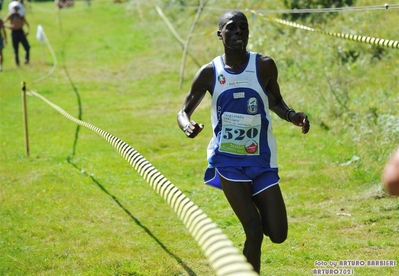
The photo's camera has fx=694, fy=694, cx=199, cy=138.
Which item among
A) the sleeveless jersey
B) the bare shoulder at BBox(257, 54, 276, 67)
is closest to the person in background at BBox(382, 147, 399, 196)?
the sleeveless jersey

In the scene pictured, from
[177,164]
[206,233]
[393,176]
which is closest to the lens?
[393,176]

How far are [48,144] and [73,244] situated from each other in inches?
189

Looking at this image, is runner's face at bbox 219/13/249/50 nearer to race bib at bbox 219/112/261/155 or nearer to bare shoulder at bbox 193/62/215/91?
bare shoulder at bbox 193/62/215/91

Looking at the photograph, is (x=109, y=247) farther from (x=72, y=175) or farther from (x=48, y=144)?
(x=48, y=144)

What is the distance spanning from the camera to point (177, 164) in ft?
32.1

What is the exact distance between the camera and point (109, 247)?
6.55m

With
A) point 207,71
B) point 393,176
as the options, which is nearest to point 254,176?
point 207,71

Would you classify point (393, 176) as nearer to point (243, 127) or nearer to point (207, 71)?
point (243, 127)

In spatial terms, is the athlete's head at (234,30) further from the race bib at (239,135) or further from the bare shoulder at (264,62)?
the race bib at (239,135)

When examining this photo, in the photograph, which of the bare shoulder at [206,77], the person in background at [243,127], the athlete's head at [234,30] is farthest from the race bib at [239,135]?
the athlete's head at [234,30]

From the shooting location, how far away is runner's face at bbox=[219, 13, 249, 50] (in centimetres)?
483

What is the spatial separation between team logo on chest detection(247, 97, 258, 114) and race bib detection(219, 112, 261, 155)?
4 centimetres

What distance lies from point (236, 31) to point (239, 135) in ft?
2.40

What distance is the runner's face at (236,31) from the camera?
190 inches
